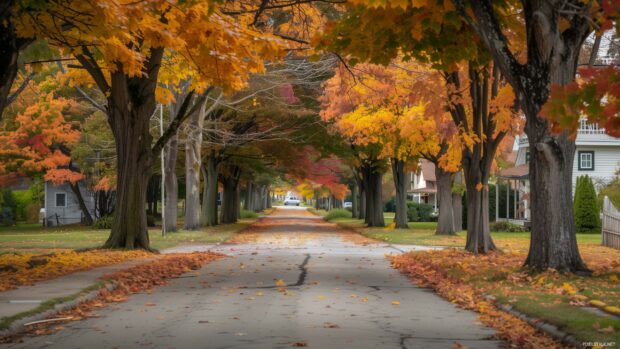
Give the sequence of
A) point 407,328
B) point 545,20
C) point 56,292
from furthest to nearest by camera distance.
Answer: point 545,20 < point 56,292 < point 407,328

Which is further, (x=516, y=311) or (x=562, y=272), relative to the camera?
(x=562, y=272)

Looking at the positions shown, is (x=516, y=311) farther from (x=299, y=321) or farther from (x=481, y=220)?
(x=481, y=220)

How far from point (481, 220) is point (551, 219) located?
7.05 m

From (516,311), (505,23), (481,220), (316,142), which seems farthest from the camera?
(316,142)

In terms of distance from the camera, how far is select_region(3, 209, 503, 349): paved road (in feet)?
26.9

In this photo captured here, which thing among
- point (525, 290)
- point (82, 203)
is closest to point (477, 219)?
point (525, 290)

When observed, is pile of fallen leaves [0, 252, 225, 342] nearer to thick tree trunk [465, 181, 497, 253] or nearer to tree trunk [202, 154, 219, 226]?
thick tree trunk [465, 181, 497, 253]

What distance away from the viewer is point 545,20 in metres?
12.6

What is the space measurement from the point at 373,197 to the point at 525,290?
3598 cm

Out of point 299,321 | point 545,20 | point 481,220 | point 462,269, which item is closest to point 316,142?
point 481,220

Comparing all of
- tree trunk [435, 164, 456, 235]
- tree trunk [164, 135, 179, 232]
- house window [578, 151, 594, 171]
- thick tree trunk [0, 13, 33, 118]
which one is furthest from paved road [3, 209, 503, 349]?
house window [578, 151, 594, 171]

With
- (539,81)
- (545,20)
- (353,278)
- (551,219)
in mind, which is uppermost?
(545,20)

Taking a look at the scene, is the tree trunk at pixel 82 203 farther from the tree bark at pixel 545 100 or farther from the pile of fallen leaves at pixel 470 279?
the tree bark at pixel 545 100

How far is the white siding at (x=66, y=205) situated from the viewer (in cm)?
6034
